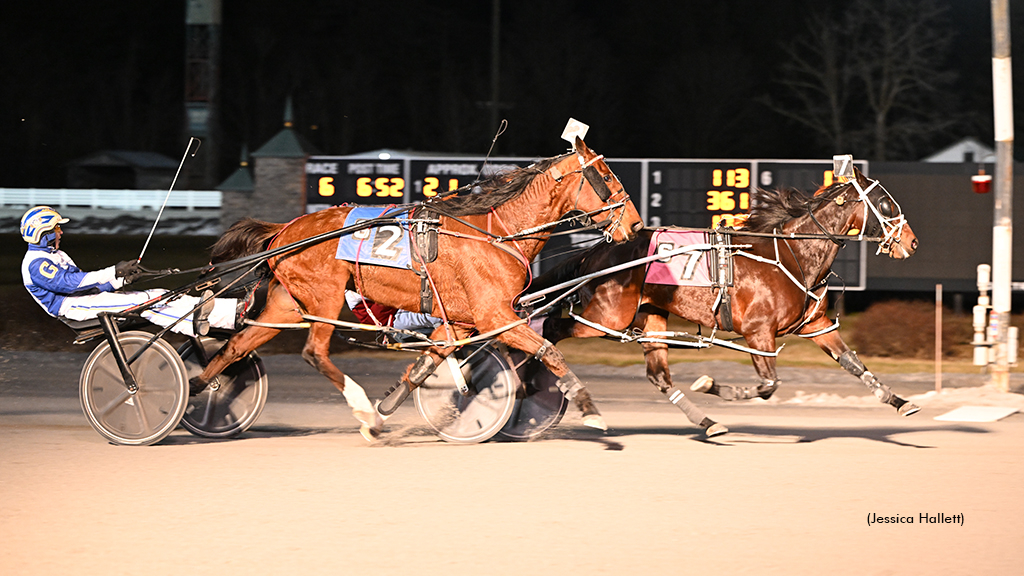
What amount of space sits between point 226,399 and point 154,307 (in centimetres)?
76

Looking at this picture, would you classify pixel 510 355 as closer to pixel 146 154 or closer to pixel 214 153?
pixel 214 153

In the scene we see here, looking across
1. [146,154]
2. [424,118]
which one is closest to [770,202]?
[424,118]

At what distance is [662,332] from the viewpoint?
8.25 meters

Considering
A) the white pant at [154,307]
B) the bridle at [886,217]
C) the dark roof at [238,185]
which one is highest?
the dark roof at [238,185]

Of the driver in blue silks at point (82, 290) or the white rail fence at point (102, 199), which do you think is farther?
the white rail fence at point (102, 199)

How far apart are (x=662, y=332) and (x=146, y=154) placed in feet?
175

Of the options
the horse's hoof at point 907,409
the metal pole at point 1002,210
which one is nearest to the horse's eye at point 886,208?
the horse's hoof at point 907,409

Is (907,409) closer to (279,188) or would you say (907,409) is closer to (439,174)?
(439,174)

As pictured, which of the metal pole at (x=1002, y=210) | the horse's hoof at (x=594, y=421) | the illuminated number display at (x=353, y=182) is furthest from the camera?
the illuminated number display at (x=353, y=182)

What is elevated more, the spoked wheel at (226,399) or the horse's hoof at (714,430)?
the spoked wheel at (226,399)

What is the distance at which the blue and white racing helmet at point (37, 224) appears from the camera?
25.0 ft

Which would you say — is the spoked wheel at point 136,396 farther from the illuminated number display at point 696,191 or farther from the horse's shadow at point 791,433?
the illuminated number display at point 696,191

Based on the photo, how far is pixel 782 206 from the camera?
27.9 ft

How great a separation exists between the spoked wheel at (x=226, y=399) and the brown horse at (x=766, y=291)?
2014 millimetres
